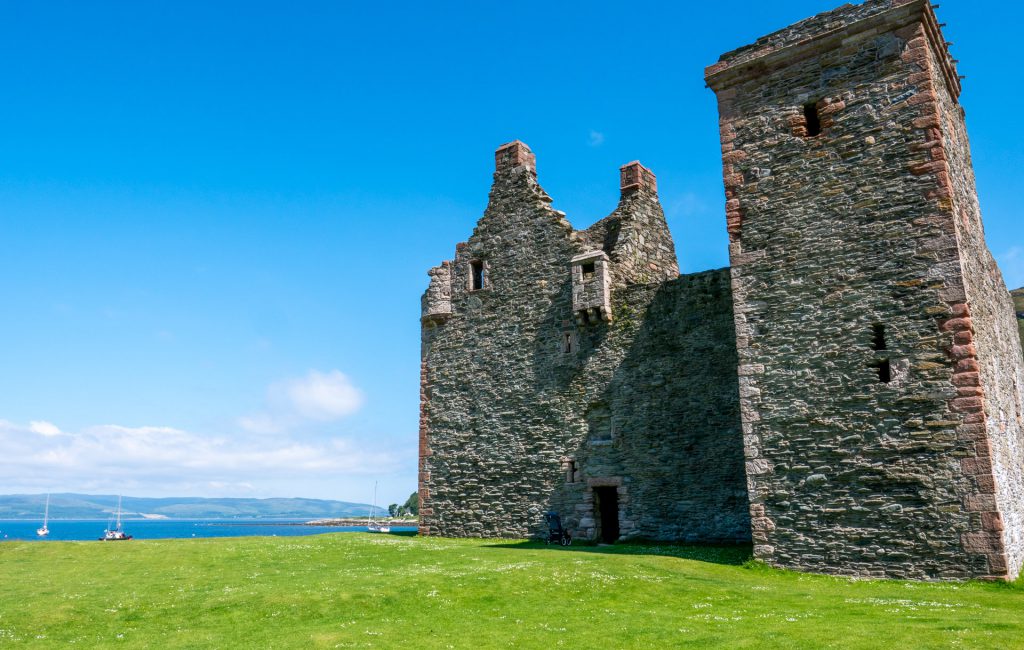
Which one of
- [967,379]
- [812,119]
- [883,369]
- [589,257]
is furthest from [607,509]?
[812,119]

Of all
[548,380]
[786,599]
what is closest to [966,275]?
[786,599]

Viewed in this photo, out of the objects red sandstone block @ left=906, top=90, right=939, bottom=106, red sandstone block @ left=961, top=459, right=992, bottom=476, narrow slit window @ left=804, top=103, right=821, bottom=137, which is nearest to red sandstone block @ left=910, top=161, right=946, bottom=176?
red sandstone block @ left=906, top=90, right=939, bottom=106

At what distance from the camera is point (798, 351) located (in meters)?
18.0

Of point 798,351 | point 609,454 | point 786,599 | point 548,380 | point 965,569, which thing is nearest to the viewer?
point 786,599

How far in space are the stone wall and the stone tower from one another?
449 centimetres

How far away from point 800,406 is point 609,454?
8186mm

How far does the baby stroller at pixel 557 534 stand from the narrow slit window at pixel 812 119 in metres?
13.8

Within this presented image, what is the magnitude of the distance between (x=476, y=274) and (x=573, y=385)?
6.40m

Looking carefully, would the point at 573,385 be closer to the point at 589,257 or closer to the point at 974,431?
the point at 589,257

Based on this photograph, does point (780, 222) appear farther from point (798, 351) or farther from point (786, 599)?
point (786, 599)

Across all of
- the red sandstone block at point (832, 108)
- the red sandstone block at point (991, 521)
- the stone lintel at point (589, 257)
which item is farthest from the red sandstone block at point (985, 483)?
the stone lintel at point (589, 257)

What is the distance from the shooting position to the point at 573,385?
25984mm

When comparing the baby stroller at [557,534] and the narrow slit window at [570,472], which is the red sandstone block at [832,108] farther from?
the baby stroller at [557,534]

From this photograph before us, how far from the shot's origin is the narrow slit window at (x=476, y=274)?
29.6 meters
